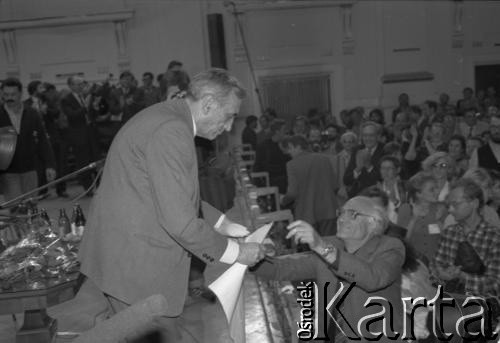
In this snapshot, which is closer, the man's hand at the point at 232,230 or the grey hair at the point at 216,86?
the grey hair at the point at 216,86

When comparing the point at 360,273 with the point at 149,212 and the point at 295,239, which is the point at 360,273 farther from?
the point at 149,212

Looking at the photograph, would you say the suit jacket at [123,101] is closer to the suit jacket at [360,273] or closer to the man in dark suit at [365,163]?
the man in dark suit at [365,163]

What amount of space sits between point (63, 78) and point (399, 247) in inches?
389

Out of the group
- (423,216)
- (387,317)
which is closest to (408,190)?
(423,216)

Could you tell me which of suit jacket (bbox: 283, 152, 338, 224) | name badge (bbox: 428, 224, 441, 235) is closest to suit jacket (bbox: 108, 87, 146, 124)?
suit jacket (bbox: 283, 152, 338, 224)

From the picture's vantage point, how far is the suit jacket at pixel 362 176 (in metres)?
5.14

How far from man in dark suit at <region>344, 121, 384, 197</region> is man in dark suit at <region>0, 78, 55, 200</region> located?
247 cm

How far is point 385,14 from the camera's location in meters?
12.2

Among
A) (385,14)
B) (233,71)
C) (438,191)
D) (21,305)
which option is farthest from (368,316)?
(385,14)

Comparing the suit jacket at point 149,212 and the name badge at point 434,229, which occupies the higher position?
the suit jacket at point 149,212

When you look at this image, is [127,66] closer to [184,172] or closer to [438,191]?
[438,191]

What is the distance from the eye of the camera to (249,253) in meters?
2.24

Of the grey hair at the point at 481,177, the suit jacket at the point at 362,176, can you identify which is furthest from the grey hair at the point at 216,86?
the suit jacket at the point at 362,176

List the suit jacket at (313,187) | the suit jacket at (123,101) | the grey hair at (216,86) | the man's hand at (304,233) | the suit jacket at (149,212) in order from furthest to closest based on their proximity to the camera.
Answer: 1. the suit jacket at (123,101)
2. the suit jacket at (313,187)
3. the man's hand at (304,233)
4. the grey hair at (216,86)
5. the suit jacket at (149,212)
